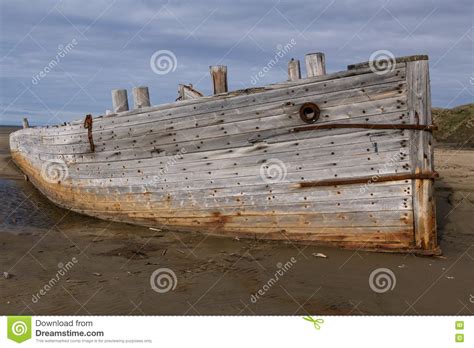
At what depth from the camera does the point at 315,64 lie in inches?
291

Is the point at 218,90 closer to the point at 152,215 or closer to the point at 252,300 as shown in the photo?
the point at 152,215

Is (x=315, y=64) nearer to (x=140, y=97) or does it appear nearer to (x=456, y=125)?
(x=140, y=97)

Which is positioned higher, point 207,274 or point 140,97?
point 140,97

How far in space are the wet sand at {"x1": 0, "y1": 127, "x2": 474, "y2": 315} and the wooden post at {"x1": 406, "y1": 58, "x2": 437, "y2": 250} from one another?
71 centimetres

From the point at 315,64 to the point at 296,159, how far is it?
146 cm

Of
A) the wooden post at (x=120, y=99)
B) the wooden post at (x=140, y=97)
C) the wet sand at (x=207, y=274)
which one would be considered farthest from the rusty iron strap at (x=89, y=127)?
Answer: the wet sand at (x=207, y=274)

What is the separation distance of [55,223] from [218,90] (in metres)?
4.41

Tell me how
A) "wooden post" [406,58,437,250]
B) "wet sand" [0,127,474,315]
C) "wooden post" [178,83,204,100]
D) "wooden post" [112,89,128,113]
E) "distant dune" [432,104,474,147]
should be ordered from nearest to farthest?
"wet sand" [0,127,474,315] < "wooden post" [406,58,437,250] < "wooden post" [178,83,204,100] < "wooden post" [112,89,128,113] < "distant dune" [432,104,474,147]

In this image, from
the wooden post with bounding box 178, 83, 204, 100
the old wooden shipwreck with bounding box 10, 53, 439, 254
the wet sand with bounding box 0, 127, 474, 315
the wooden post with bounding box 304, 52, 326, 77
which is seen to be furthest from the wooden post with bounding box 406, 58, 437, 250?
the wooden post with bounding box 178, 83, 204, 100

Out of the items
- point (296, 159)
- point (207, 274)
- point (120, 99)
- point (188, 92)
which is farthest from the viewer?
point (120, 99)

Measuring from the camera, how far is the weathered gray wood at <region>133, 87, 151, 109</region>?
9.41m

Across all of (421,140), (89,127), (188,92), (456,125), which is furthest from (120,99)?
(456,125)

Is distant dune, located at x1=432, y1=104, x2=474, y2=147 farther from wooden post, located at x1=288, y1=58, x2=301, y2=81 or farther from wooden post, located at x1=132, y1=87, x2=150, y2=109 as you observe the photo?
wooden post, located at x1=132, y1=87, x2=150, y2=109

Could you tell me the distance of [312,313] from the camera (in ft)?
16.8
